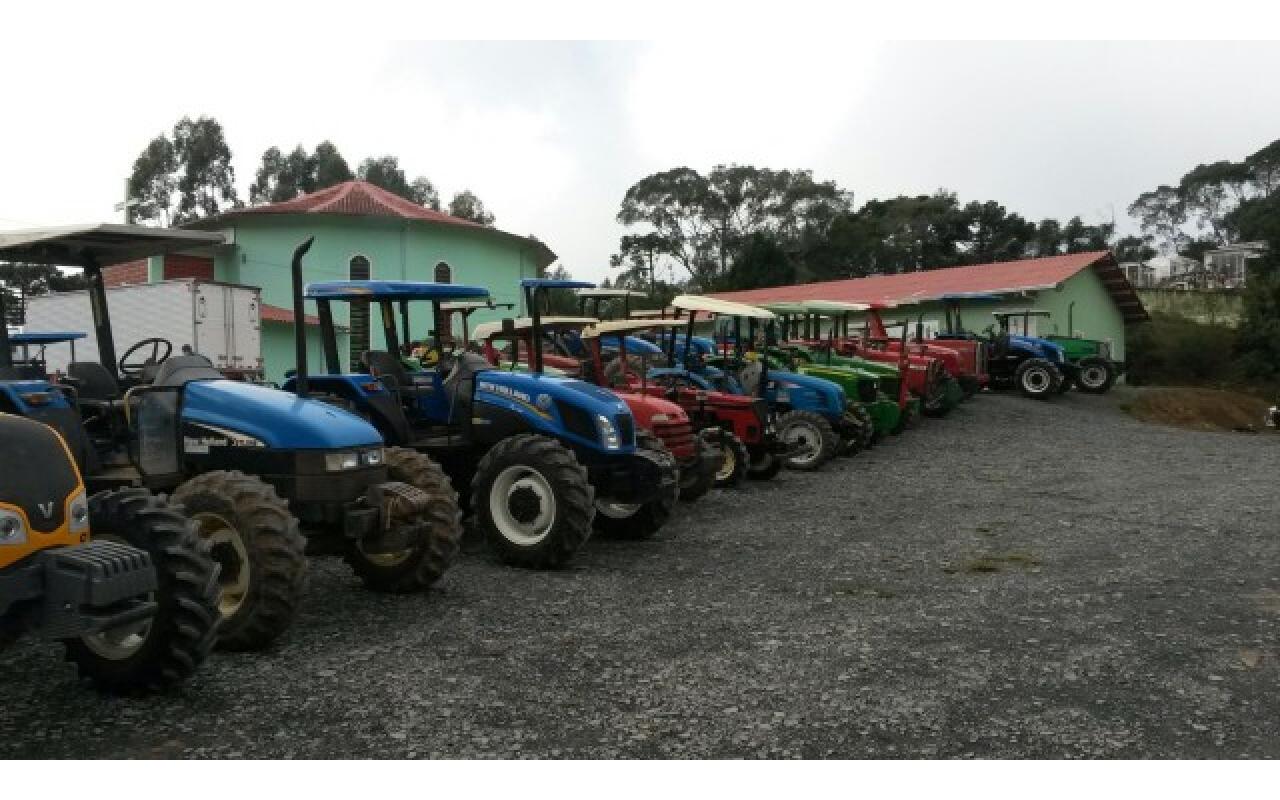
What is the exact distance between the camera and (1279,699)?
16.9 feet

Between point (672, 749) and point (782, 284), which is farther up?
point (782, 284)

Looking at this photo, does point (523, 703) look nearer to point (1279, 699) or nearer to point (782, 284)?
point (1279, 699)

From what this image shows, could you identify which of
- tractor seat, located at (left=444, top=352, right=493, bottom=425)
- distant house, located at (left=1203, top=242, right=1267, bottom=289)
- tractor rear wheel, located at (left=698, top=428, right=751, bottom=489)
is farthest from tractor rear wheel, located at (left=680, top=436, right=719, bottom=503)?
distant house, located at (left=1203, top=242, right=1267, bottom=289)

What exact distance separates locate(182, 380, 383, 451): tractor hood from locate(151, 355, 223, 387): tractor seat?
0.08m

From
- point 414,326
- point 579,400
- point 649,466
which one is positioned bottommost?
point 649,466

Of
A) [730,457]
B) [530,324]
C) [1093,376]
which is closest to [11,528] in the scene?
[530,324]

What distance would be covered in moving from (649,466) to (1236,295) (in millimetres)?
39981

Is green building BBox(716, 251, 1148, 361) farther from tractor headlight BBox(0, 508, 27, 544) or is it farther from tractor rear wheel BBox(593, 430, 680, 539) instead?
tractor headlight BBox(0, 508, 27, 544)

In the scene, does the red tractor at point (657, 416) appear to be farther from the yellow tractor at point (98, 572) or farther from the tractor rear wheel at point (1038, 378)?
the tractor rear wheel at point (1038, 378)

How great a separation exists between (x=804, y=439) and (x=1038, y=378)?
485 inches

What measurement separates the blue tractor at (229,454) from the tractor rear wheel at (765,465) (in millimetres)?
7455

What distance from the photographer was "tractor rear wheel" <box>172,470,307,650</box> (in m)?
5.56

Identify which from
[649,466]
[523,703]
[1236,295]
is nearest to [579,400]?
[649,466]

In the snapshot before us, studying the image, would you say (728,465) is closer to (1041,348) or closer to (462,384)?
(462,384)
